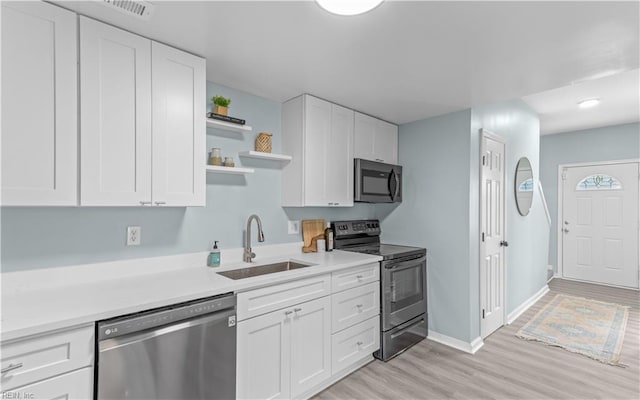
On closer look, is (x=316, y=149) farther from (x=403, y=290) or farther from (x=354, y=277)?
(x=403, y=290)

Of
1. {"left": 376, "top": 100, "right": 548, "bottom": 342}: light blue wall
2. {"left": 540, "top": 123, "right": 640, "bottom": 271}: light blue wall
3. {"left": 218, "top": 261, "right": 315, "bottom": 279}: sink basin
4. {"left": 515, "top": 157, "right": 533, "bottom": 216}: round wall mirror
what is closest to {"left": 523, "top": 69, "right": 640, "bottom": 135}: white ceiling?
{"left": 540, "top": 123, "right": 640, "bottom": 271}: light blue wall

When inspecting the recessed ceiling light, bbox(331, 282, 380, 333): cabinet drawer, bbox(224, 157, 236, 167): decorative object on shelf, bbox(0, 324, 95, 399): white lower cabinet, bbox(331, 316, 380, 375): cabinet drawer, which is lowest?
bbox(331, 316, 380, 375): cabinet drawer

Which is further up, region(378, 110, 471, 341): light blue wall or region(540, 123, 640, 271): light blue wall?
region(540, 123, 640, 271): light blue wall

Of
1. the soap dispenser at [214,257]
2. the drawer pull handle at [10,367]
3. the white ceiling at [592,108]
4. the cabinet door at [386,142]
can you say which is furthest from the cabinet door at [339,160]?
the white ceiling at [592,108]

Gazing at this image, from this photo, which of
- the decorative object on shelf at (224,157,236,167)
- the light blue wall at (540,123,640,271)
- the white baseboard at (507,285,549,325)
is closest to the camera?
the decorative object on shelf at (224,157,236,167)

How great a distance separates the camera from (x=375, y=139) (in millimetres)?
3385

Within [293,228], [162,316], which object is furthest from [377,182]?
[162,316]

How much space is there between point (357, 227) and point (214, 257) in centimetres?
167

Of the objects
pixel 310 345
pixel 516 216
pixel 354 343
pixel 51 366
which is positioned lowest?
pixel 354 343

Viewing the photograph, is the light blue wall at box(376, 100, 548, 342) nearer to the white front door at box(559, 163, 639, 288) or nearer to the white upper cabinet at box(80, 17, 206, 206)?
the white upper cabinet at box(80, 17, 206, 206)

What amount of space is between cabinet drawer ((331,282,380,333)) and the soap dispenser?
923 mm

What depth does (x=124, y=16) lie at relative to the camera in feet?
5.20

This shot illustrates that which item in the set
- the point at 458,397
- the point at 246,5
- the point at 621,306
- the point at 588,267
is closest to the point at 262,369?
the point at 458,397

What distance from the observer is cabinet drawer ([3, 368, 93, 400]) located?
121 centimetres
